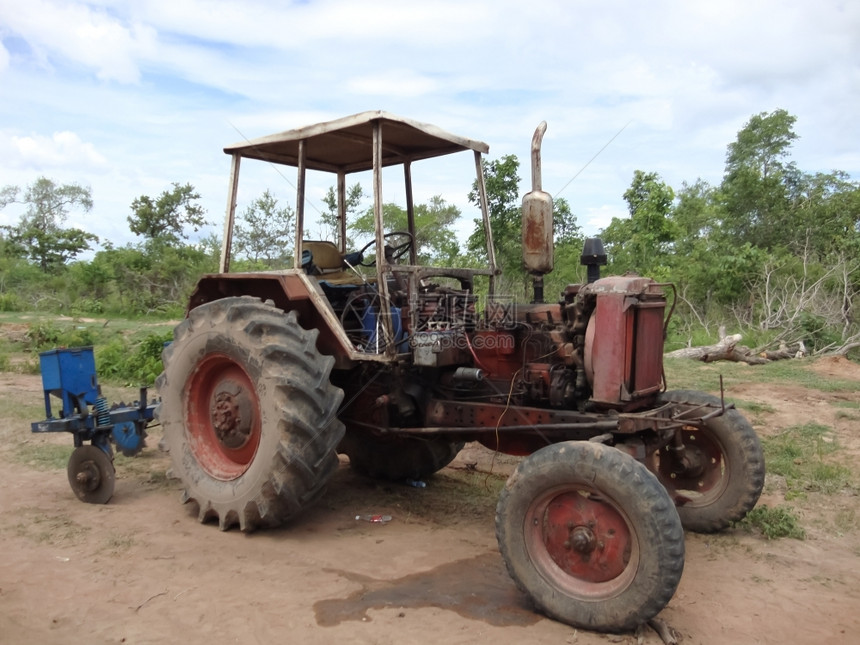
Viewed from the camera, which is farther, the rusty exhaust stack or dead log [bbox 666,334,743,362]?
dead log [bbox 666,334,743,362]

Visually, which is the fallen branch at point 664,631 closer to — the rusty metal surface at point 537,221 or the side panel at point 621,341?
the side panel at point 621,341

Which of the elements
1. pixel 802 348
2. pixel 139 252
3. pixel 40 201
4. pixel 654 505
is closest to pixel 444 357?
pixel 654 505

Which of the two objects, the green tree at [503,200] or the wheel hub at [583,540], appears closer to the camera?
the wheel hub at [583,540]

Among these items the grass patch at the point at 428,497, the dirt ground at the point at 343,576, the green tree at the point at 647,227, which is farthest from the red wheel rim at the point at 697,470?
the green tree at the point at 647,227

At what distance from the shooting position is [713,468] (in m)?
4.52

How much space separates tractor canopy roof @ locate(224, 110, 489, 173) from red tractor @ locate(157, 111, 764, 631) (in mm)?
22

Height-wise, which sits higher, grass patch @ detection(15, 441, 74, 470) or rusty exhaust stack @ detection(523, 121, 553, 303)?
rusty exhaust stack @ detection(523, 121, 553, 303)

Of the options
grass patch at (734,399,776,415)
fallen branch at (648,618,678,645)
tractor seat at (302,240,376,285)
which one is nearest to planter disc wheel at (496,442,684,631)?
fallen branch at (648,618,678,645)

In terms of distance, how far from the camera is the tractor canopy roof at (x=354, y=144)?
14.9 ft

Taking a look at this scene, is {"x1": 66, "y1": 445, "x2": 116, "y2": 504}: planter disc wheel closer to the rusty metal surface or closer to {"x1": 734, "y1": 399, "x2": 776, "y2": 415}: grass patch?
the rusty metal surface

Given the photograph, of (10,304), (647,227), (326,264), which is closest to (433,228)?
(647,227)

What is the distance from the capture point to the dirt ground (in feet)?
10.3

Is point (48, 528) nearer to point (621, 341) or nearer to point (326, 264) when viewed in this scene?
point (326, 264)

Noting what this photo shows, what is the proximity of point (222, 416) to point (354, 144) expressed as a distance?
215 centimetres
